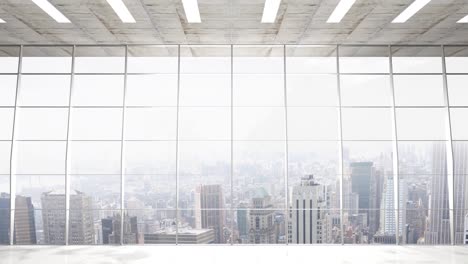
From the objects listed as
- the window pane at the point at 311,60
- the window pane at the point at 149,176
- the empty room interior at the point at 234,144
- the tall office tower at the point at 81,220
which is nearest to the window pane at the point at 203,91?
the empty room interior at the point at 234,144

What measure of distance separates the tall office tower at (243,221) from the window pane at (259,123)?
75.4 inches

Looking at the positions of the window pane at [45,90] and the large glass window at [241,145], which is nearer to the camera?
the large glass window at [241,145]

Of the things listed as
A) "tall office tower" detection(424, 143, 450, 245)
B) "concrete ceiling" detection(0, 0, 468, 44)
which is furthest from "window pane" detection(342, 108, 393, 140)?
"concrete ceiling" detection(0, 0, 468, 44)

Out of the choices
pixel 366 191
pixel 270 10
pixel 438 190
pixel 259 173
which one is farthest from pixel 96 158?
pixel 438 190

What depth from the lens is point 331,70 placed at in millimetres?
14258

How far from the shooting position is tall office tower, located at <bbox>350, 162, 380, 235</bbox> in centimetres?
1408

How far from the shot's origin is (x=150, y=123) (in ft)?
46.2

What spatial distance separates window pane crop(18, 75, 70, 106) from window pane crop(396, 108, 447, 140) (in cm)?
922

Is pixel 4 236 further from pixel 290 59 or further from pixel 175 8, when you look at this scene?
pixel 290 59

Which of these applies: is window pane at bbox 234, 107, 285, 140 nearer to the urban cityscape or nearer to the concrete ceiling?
the urban cityscape

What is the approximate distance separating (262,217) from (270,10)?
19.7ft

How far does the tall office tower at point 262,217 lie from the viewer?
13.9m

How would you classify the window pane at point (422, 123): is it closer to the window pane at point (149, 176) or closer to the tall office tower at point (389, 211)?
the tall office tower at point (389, 211)

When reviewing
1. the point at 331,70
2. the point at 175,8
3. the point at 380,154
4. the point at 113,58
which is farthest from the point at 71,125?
the point at 380,154
